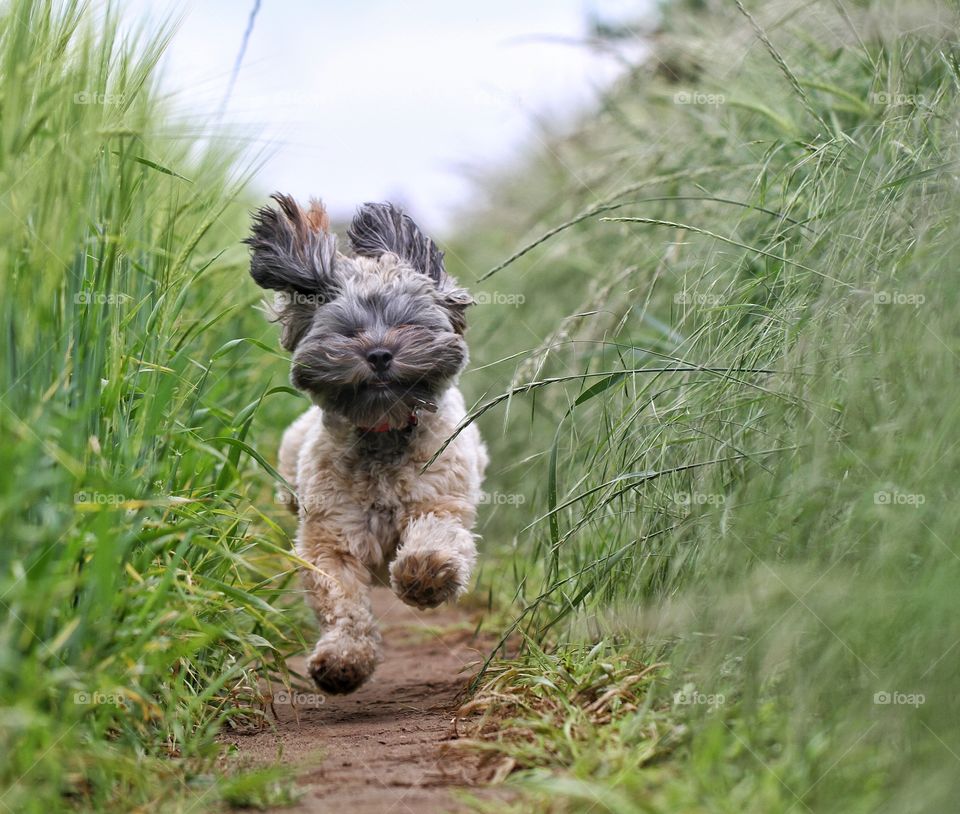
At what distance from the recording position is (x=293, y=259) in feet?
15.2

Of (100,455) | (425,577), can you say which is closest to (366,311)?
(425,577)

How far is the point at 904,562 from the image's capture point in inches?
109

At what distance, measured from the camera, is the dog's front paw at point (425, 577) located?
161 inches

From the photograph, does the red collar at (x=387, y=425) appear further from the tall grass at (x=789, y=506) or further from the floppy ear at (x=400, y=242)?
the tall grass at (x=789, y=506)

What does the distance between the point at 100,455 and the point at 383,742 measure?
1212 millimetres

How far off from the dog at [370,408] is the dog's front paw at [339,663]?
0.03m

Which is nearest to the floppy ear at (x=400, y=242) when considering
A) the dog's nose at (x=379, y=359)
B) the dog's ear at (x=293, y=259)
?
the dog's ear at (x=293, y=259)

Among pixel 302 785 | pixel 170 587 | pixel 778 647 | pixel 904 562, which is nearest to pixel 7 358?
pixel 170 587

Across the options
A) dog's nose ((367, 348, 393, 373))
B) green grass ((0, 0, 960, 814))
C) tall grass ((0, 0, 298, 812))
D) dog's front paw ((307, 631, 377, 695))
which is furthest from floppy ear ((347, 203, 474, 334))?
dog's front paw ((307, 631, 377, 695))

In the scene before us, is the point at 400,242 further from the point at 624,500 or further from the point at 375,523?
the point at 624,500

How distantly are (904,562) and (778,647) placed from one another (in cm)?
36

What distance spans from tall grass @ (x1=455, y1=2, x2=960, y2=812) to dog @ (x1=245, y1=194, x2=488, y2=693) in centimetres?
49

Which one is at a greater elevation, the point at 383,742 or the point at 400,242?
the point at 400,242

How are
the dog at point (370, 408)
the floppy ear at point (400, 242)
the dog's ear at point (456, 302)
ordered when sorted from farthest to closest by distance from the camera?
the floppy ear at point (400, 242)
the dog's ear at point (456, 302)
the dog at point (370, 408)
